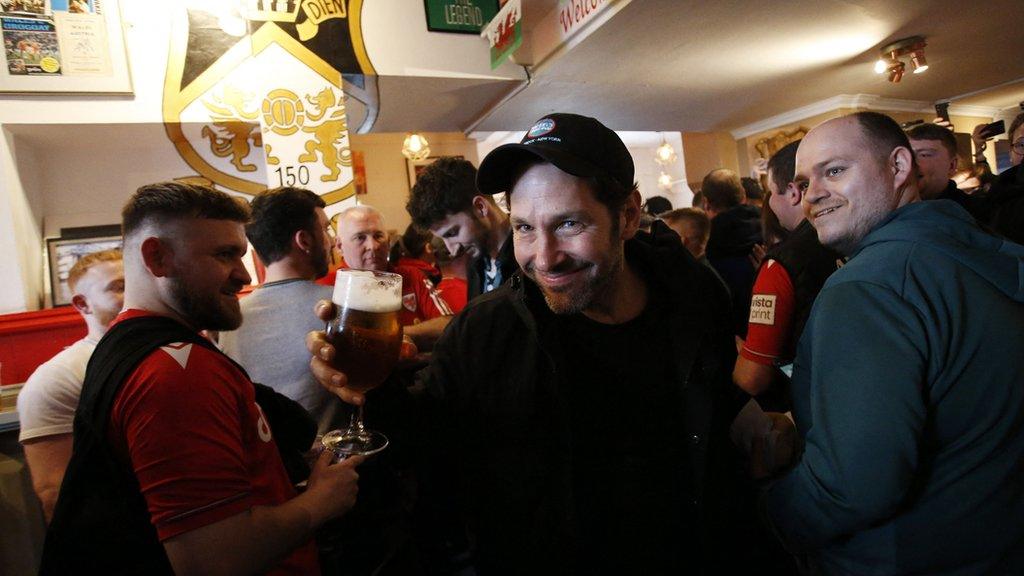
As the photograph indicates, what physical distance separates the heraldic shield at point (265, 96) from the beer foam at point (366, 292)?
9.06 ft

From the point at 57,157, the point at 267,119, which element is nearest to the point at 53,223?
the point at 57,157

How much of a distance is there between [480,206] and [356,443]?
5.20 ft

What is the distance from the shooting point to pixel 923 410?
3.34 ft

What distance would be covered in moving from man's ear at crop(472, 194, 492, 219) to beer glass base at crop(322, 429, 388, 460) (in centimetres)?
151

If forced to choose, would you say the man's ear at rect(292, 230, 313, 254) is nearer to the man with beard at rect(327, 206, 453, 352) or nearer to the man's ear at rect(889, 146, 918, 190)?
the man with beard at rect(327, 206, 453, 352)

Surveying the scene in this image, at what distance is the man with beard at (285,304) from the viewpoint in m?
1.88

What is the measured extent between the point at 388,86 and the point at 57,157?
7.95ft

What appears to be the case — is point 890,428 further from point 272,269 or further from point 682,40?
point 682,40

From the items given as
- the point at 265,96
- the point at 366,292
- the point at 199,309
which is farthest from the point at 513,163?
the point at 265,96

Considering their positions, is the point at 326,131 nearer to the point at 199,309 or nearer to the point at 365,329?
the point at 199,309

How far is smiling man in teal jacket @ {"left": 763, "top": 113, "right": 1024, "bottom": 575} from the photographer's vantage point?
3.34 feet

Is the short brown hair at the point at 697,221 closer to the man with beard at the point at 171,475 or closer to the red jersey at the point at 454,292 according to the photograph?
the red jersey at the point at 454,292

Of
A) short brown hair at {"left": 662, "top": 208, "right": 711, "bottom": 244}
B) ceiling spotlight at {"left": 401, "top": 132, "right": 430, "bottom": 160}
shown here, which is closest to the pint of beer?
short brown hair at {"left": 662, "top": 208, "right": 711, "bottom": 244}

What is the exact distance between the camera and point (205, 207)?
136 centimetres
